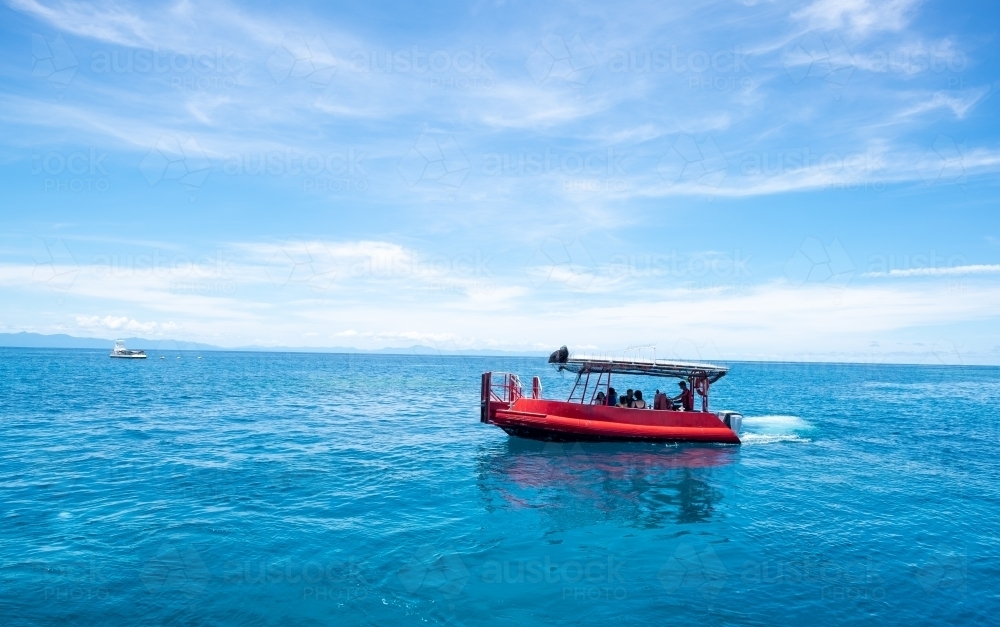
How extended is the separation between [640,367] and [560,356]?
348cm

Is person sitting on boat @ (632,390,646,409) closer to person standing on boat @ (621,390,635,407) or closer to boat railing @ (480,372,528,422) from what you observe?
person standing on boat @ (621,390,635,407)

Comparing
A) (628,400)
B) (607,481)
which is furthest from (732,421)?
(607,481)

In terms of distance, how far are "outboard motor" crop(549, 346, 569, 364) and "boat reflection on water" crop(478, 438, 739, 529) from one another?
3.70m

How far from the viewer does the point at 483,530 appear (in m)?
13.6

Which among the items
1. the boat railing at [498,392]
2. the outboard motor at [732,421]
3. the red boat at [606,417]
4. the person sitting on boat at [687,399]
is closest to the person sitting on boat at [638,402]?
the red boat at [606,417]

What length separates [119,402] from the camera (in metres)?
40.4

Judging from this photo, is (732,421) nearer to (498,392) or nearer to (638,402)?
(638,402)

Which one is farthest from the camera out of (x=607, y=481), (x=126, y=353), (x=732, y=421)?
(x=126, y=353)

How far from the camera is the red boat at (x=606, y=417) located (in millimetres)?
23422

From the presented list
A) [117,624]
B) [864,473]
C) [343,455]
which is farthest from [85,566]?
[864,473]

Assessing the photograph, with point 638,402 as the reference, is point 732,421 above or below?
below

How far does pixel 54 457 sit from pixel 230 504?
11.0 meters

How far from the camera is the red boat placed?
23422 millimetres

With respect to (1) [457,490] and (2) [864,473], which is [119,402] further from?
(2) [864,473]
